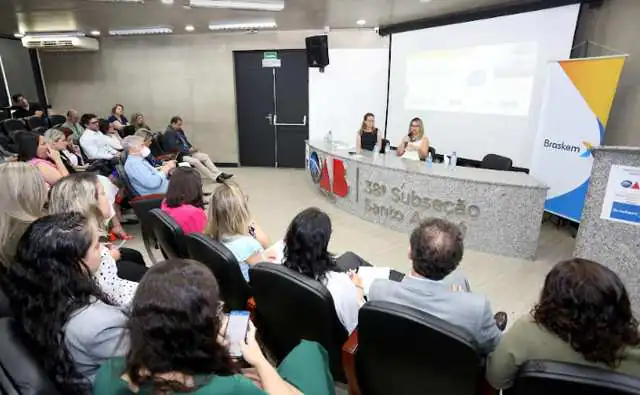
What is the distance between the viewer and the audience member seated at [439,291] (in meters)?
1.33

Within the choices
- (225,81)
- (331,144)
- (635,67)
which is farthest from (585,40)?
(225,81)

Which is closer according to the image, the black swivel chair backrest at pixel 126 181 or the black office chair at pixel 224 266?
the black office chair at pixel 224 266

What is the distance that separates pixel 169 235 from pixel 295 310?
1.16m

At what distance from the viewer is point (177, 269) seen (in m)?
0.93

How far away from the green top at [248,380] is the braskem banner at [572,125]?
12.0 ft

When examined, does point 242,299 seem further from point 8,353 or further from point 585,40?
point 585,40

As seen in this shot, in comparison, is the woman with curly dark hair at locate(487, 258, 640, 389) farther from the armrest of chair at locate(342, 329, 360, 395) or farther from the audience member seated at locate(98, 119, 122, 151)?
the audience member seated at locate(98, 119, 122, 151)

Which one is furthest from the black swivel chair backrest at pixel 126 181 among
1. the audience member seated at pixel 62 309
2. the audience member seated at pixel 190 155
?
the audience member seated at pixel 62 309

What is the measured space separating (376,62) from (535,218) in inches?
178

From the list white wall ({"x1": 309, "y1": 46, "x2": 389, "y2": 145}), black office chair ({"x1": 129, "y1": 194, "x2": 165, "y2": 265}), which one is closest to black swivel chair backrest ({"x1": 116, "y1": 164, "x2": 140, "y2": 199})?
black office chair ({"x1": 129, "y1": 194, "x2": 165, "y2": 265})

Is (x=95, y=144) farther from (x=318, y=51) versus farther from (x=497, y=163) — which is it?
(x=497, y=163)

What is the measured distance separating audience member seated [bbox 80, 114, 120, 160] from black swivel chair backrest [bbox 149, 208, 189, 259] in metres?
3.44

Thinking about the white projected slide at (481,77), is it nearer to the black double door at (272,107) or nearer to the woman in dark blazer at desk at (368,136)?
the woman in dark blazer at desk at (368,136)

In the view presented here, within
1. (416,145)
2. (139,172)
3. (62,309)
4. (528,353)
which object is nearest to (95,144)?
(139,172)
